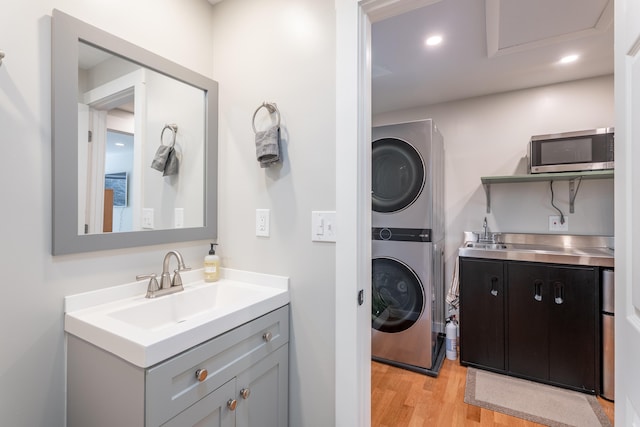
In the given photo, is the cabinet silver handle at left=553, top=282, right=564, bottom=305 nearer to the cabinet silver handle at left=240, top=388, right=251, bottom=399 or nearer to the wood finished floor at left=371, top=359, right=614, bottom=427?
the wood finished floor at left=371, top=359, right=614, bottom=427

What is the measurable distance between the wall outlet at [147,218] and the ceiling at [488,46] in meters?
1.63

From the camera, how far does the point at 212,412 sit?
98 cm

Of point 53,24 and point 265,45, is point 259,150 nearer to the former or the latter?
point 265,45

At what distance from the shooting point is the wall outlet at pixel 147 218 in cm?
131

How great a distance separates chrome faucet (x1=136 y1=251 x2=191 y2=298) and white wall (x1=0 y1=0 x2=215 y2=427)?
0.60ft

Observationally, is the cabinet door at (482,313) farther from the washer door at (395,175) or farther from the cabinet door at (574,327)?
the washer door at (395,175)

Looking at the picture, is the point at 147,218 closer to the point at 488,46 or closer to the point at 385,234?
the point at 385,234

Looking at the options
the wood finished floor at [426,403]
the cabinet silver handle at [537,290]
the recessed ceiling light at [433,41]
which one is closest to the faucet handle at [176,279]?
the wood finished floor at [426,403]

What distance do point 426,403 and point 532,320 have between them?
1.00m

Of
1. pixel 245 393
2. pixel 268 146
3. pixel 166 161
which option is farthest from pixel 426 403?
pixel 166 161

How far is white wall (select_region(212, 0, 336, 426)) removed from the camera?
4.11 feet

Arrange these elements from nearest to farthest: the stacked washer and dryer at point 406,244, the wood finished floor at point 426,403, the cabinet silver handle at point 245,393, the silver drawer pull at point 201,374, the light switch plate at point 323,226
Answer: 1. the silver drawer pull at point 201,374
2. the cabinet silver handle at point 245,393
3. the light switch plate at point 323,226
4. the wood finished floor at point 426,403
5. the stacked washer and dryer at point 406,244

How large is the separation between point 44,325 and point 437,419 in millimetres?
2049

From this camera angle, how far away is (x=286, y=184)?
136cm
